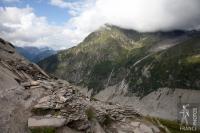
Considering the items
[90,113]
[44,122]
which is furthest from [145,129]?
[44,122]

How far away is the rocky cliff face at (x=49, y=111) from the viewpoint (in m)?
36.1

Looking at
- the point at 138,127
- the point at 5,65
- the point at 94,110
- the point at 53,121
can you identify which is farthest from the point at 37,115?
the point at 138,127

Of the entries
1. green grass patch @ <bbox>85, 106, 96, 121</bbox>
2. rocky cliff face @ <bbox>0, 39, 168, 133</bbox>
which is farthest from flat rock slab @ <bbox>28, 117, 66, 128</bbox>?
green grass patch @ <bbox>85, 106, 96, 121</bbox>

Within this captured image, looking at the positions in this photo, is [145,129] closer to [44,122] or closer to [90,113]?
[90,113]

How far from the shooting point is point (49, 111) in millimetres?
37906

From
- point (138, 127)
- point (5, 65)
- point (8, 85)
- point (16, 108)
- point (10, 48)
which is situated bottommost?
point (138, 127)

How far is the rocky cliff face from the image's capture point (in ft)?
119

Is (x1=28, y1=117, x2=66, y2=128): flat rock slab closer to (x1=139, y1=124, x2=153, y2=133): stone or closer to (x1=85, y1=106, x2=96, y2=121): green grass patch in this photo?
(x1=85, y1=106, x2=96, y2=121): green grass patch

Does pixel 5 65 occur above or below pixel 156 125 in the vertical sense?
above

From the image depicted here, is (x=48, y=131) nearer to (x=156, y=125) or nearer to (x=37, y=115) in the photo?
(x=37, y=115)

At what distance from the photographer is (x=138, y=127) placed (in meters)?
45.0

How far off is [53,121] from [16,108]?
4.88 m

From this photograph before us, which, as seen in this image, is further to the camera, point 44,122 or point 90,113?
point 90,113

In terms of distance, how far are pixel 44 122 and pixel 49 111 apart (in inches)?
82.0
